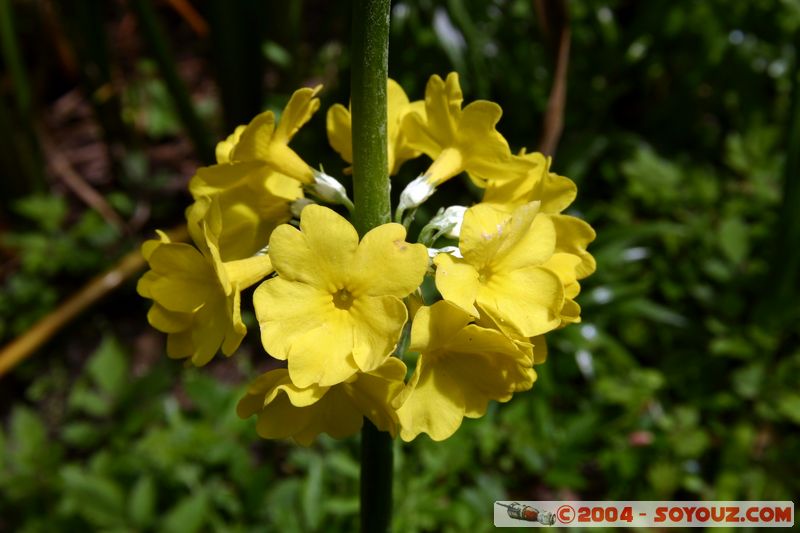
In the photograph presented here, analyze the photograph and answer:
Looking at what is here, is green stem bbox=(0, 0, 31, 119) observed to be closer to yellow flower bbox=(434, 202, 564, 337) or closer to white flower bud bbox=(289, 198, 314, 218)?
white flower bud bbox=(289, 198, 314, 218)

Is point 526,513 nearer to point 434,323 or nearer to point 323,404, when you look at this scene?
point 323,404

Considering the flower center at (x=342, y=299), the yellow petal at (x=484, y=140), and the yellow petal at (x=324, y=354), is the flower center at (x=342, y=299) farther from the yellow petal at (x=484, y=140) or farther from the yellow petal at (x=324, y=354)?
the yellow petal at (x=484, y=140)

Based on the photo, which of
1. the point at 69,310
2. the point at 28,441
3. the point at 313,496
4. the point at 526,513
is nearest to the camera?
the point at 526,513

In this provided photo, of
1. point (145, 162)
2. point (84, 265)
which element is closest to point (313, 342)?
point (84, 265)

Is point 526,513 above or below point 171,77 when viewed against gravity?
below

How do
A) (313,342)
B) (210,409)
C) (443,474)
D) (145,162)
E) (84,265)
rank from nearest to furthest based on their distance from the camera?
(313,342) < (443,474) < (210,409) < (84,265) < (145,162)

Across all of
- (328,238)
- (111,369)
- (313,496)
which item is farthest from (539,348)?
(111,369)

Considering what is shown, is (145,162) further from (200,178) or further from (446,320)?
(446,320)
